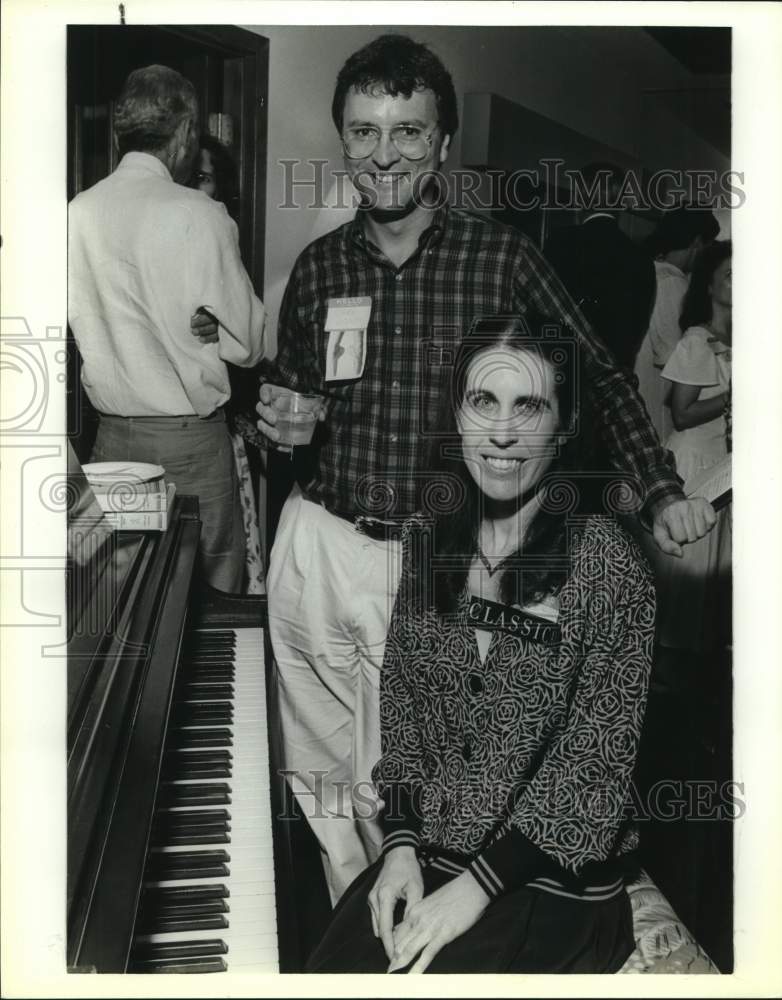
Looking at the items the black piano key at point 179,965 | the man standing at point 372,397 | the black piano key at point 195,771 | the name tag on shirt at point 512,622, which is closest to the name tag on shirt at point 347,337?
the man standing at point 372,397

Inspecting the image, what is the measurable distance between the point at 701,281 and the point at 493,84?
465mm

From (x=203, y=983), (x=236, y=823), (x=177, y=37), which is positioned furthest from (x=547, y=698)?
(x=177, y=37)

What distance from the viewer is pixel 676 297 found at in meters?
1.71

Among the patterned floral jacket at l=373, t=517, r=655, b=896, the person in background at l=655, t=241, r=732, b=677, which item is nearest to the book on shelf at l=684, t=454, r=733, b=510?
the person in background at l=655, t=241, r=732, b=677

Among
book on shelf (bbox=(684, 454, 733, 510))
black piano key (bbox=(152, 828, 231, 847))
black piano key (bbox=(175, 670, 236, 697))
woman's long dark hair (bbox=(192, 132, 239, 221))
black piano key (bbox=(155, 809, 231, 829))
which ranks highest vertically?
woman's long dark hair (bbox=(192, 132, 239, 221))

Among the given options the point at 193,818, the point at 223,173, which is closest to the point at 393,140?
the point at 223,173

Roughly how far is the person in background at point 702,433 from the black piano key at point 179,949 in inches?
31.2

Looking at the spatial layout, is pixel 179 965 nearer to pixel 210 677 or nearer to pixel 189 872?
pixel 189 872

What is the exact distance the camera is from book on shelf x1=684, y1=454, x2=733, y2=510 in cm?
169

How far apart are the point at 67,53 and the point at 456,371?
0.81 meters

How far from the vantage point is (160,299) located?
167 centimetres

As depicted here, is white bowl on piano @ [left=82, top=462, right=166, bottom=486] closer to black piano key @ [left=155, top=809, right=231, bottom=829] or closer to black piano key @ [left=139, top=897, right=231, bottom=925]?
black piano key @ [left=155, top=809, right=231, bottom=829]

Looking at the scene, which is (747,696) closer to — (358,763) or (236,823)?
(358,763)

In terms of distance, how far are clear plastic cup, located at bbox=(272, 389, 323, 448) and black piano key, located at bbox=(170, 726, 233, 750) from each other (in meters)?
0.49
